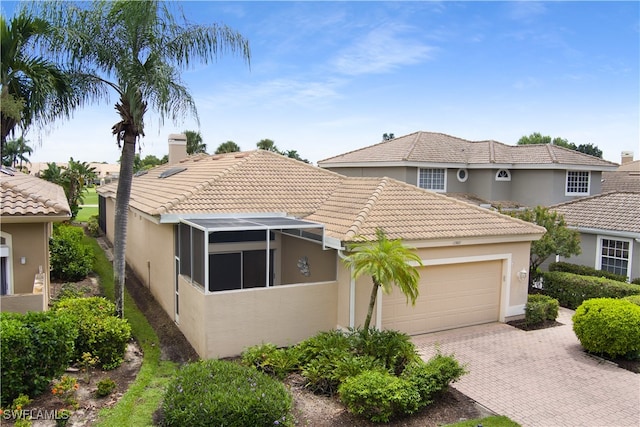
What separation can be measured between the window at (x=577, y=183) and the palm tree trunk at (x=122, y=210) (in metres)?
25.2

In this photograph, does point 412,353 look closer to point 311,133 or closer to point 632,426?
point 632,426

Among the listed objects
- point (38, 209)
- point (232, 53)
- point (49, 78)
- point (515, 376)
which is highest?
point (232, 53)

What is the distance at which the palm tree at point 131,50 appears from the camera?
515 inches

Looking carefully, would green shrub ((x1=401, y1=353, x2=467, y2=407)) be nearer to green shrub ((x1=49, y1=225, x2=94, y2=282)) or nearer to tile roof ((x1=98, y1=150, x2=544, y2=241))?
tile roof ((x1=98, y1=150, x2=544, y2=241))

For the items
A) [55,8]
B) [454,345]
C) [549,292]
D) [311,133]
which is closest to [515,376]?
[454,345]

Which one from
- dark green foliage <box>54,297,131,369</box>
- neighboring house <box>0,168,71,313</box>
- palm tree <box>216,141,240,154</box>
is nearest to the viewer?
dark green foliage <box>54,297,131,369</box>

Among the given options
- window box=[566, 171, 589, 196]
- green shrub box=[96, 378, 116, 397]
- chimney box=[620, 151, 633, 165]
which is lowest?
green shrub box=[96, 378, 116, 397]

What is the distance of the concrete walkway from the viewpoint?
947 centimetres

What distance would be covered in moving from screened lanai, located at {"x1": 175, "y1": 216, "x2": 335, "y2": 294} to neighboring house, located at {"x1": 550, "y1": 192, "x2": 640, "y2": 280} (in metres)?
12.7

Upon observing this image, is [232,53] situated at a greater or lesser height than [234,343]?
greater

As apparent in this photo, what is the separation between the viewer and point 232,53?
14391mm

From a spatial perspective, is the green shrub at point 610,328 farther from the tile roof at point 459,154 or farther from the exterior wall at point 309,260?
the tile roof at point 459,154

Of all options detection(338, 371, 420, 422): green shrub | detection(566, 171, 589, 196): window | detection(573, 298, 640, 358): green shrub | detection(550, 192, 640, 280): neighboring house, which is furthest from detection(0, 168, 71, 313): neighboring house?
detection(566, 171, 589, 196): window

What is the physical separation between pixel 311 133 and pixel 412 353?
91.1 ft
